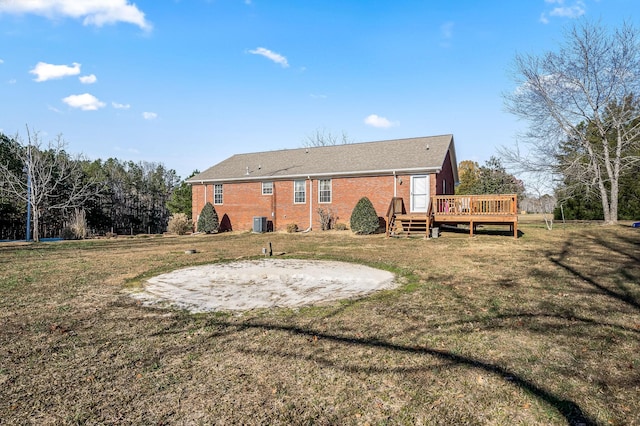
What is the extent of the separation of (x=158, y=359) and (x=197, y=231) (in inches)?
796

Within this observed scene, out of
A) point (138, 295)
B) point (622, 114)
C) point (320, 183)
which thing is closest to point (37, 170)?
point (320, 183)

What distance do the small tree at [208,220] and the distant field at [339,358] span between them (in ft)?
49.4

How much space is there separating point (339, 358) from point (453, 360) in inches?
43.5

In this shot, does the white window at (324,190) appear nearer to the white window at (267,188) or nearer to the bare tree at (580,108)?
the white window at (267,188)

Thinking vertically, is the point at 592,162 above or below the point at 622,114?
below

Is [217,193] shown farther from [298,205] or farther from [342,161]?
[342,161]

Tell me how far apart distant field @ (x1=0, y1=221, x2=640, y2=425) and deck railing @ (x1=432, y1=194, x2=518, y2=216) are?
308 inches

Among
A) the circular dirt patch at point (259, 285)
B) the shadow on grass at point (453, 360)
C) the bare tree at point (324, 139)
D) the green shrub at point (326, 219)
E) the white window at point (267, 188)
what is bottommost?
the shadow on grass at point (453, 360)

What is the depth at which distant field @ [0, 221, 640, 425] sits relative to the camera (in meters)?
2.52

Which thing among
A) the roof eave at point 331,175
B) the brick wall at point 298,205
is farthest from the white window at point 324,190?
the roof eave at point 331,175

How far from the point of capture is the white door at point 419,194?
1753cm

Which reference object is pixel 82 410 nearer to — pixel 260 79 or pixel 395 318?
pixel 395 318

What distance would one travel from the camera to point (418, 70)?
19219mm

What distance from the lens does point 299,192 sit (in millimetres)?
20891
